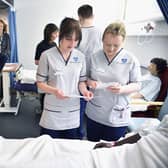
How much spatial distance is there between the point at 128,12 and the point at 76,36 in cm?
301

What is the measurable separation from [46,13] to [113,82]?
356 cm

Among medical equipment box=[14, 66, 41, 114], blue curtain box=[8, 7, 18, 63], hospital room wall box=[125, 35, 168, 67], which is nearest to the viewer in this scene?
hospital room wall box=[125, 35, 168, 67]

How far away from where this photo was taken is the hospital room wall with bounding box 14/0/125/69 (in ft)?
15.5

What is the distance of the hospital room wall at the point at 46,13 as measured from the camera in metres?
4.73

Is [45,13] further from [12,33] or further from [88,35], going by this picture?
[88,35]

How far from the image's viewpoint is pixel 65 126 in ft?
5.67

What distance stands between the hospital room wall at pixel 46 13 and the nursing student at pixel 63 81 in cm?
321

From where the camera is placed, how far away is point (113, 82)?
5.36 feet

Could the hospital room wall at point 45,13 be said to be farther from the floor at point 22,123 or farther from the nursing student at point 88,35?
the nursing student at point 88,35

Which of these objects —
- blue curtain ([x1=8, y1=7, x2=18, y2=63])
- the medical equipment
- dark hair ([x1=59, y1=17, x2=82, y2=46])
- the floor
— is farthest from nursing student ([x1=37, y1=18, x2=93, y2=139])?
blue curtain ([x1=8, y1=7, x2=18, y2=63])

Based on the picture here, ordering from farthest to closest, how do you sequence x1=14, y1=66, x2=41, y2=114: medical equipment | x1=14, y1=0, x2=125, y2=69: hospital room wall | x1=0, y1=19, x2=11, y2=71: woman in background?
x1=14, y1=0, x2=125, y2=69: hospital room wall
x1=0, y1=19, x2=11, y2=71: woman in background
x1=14, y1=66, x2=41, y2=114: medical equipment

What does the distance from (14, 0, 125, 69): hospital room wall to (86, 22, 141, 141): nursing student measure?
3.20 meters

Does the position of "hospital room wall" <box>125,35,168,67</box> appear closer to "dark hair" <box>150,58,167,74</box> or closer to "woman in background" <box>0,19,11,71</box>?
"dark hair" <box>150,58,167,74</box>

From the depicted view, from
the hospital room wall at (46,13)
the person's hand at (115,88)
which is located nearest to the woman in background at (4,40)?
the hospital room wall at (46,13)
